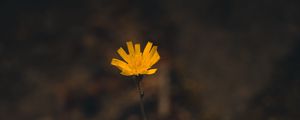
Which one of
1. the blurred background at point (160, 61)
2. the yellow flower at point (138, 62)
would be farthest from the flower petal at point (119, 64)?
the blurred background at point (160, 61)

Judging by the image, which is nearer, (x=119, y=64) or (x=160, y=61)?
(x=119, y=64)

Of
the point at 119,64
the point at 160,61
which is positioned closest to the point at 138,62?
the point at 119,64

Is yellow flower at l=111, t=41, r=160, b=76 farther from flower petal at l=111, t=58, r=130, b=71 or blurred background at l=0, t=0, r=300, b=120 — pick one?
blurred background at l=0, t=0, r=300, b=120

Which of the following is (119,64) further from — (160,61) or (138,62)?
(160,61)

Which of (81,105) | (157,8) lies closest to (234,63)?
(157,8)

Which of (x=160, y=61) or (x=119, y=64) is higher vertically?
(x=119, y=64)

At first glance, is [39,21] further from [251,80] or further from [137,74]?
[137,74]

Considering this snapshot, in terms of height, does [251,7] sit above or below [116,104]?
above

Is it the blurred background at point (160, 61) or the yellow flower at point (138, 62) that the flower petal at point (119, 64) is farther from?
the blurred background at point (160, 61)
